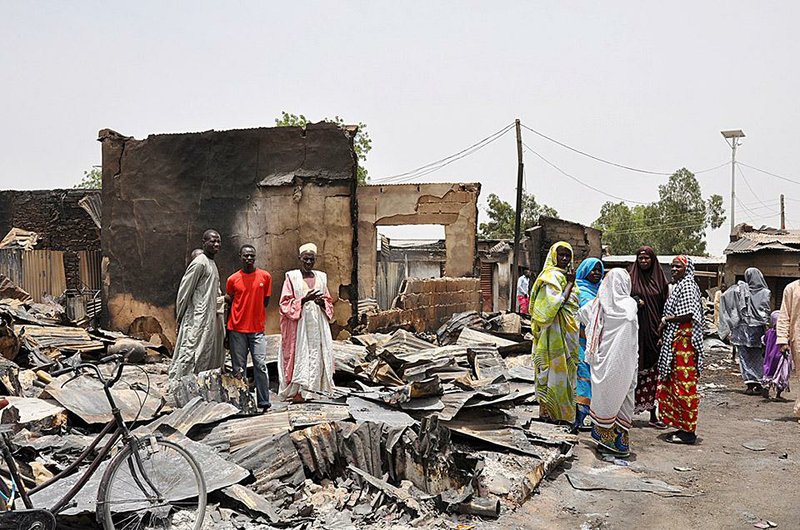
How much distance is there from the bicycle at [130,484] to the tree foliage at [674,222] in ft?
137

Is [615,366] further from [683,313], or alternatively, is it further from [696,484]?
[683,313]

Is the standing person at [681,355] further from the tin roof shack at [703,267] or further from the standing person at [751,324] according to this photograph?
the tin roof shack at [703,267]

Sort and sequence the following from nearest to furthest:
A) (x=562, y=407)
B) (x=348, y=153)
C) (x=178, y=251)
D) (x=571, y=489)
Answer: (x=571, y=489) < (x=562, y=407) < (x=348, y=153) < (x=178, y=251)

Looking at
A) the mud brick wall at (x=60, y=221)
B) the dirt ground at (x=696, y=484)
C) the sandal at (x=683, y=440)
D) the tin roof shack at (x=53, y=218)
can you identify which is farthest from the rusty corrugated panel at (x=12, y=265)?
the sandal at (x=683, y=440)

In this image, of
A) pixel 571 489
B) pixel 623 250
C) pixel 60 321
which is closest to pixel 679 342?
pixel 571 489

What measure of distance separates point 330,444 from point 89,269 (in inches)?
508

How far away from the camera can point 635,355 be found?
20.2ft

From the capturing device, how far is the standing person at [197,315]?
22.2 ft

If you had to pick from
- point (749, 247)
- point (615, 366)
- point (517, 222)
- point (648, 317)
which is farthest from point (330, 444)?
point (749, 247)

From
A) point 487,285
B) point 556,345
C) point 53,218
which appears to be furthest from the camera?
point 487,285

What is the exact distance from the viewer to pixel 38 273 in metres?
15.5

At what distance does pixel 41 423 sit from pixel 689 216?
43.7m

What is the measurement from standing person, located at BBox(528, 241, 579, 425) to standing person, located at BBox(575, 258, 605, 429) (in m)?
0.06

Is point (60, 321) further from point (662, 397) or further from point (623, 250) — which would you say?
point (623, 250)
